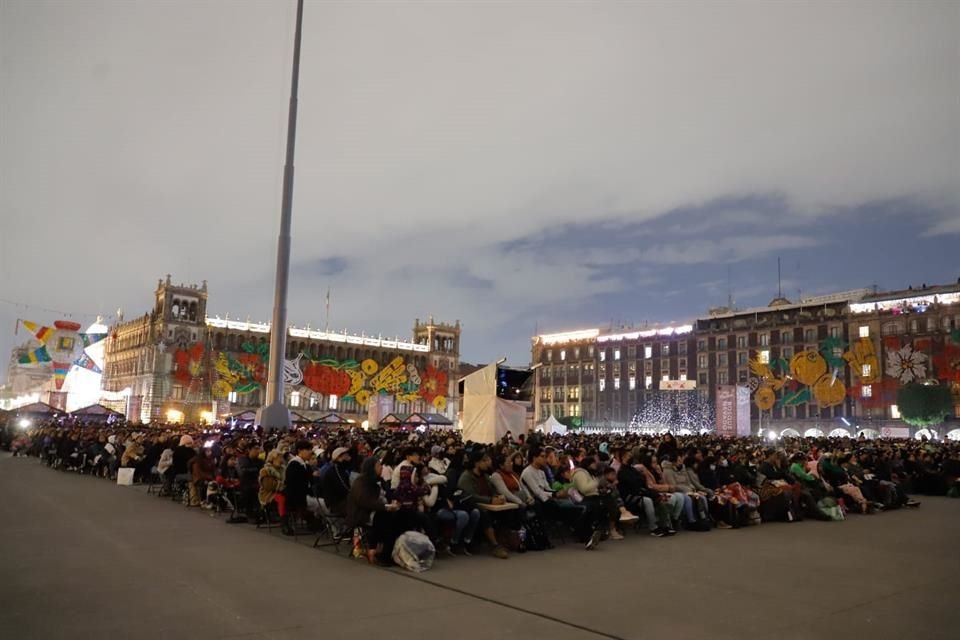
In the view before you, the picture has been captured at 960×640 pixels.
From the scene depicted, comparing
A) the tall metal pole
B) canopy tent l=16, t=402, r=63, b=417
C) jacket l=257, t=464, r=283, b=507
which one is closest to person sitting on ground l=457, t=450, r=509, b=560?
jacket l=257, t=464, r=283, b=507

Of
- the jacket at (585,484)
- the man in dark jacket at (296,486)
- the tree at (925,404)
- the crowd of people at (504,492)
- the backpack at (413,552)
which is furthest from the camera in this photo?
the tree at (925,404)

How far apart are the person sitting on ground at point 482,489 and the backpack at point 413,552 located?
1.38 meters

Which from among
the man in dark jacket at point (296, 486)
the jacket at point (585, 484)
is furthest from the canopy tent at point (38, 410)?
the jacket at point (585, 484)

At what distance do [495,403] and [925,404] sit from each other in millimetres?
51264

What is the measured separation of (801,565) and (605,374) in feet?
256

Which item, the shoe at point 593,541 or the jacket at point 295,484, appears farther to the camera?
the jacket at point 295,484

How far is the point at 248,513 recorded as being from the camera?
492 inches

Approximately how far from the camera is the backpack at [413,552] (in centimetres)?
842

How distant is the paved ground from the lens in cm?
588

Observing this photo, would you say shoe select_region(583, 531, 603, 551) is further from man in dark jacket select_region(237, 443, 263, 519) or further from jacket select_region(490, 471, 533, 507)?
man in dark jacket select_region(237, 443, 263, 519)

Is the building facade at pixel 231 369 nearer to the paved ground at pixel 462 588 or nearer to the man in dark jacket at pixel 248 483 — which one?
the man in dark jacket at pixel 248 483

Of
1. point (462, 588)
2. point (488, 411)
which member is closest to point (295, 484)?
point (462, 588)

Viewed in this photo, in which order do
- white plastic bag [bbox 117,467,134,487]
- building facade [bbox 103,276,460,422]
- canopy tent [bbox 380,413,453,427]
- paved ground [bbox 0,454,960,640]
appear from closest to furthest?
paved ground [bbox 0,454,960,640]
white plastic bag [bbox 117,467,134,487]
canopy tent [bbox 380,413,453,427]
building facade [bbox 103,276,460,422]

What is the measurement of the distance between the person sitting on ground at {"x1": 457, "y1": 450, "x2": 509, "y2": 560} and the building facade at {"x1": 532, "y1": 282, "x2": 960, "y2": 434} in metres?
49.9
